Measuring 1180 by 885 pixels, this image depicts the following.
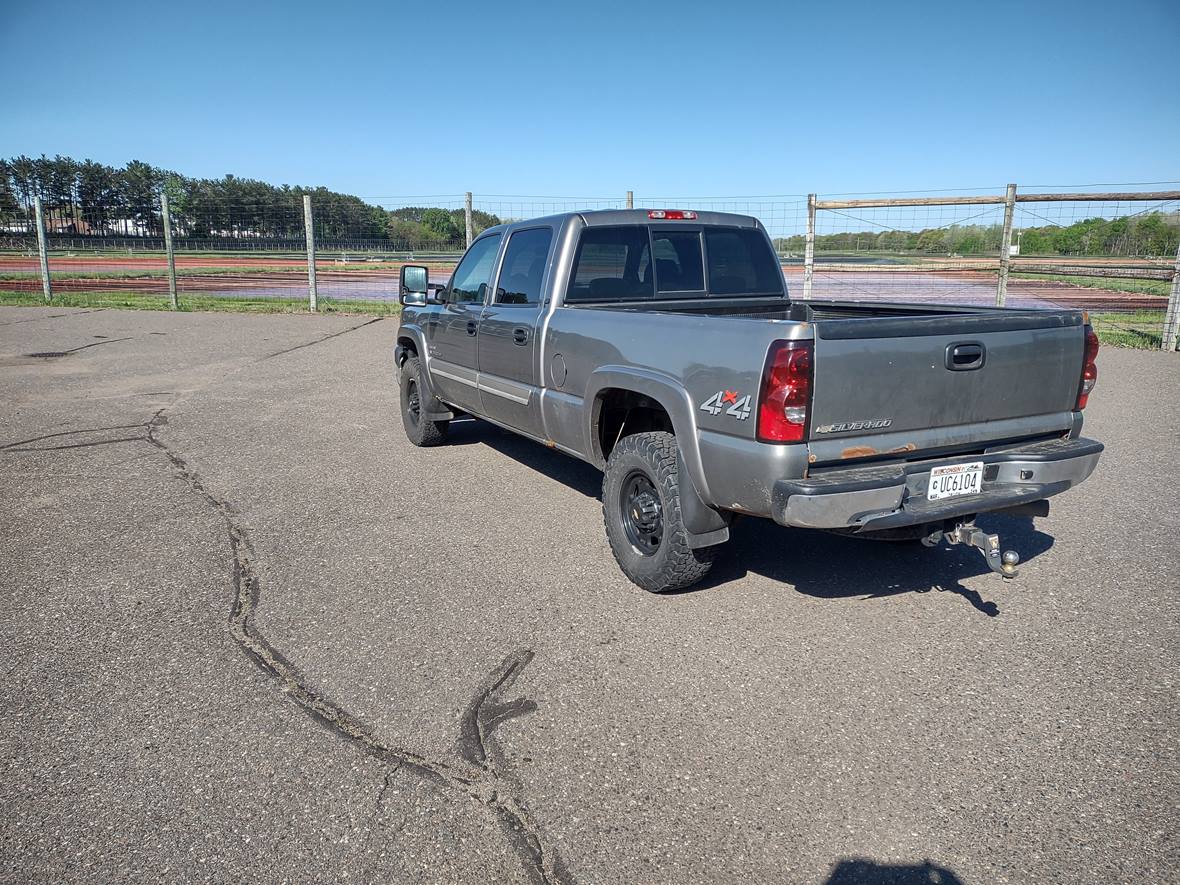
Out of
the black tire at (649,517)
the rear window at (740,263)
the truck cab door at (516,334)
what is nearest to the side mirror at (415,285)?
the truck cab door at (516,334)

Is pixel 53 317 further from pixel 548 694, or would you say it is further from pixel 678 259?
pixel 548 694

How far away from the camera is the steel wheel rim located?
409 centimetres

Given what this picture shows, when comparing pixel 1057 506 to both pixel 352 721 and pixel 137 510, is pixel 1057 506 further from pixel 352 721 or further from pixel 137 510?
pixel 137 510

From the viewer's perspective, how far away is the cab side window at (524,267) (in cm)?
519

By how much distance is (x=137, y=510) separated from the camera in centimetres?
523

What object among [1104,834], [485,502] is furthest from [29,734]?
[1104,834]

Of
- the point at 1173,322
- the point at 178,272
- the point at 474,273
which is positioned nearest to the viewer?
the point at 474,273

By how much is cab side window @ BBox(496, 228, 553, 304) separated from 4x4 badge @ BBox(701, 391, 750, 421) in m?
1.94

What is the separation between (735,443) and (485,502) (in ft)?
8.51

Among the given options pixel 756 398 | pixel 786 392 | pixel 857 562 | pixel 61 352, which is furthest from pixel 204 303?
pixel 786 392

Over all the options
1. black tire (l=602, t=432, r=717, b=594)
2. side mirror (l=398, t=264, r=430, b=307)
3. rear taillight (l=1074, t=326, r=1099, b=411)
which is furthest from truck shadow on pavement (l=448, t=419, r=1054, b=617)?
side mirror (l=398, t=264, r=430, b=307)

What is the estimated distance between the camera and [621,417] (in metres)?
4.61

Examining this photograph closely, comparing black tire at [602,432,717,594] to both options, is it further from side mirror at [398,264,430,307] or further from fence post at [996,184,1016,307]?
fence post at [996,184,1016,307]

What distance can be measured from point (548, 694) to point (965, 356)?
2.25 metres
